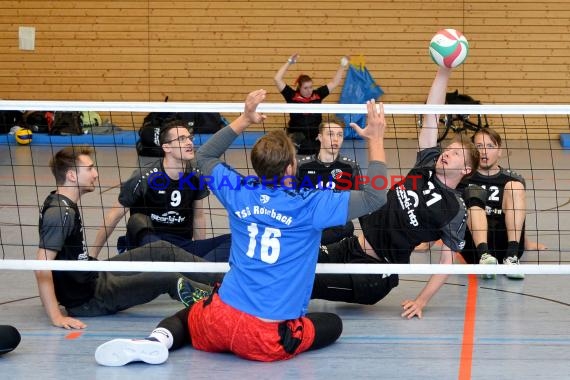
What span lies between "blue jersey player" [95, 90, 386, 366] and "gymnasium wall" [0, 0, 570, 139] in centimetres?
1121

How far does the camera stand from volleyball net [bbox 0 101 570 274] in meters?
4.89

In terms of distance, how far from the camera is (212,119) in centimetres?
1439

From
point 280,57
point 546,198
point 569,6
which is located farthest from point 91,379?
point 569,6

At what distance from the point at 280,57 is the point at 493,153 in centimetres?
972

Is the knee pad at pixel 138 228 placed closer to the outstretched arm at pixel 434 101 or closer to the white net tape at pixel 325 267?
the white net tape at pixel 325 267

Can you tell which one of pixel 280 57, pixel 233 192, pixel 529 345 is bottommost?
pixel 529 345

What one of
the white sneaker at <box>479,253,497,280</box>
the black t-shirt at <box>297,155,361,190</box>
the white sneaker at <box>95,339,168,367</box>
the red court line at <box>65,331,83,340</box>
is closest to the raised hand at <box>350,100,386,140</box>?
the white sneaker at <box>95,339,168,367</box>

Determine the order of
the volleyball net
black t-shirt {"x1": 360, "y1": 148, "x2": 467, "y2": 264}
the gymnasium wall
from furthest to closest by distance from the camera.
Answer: the gymnasium wall
black t-shirt {"x1": 360, "y1": 148, "x2": 467, "y2": 264}
the volleyball net

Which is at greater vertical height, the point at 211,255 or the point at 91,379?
the point at 211,255

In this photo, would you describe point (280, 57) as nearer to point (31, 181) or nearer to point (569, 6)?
point (569, 6)

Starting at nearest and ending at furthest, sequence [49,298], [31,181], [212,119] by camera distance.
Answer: [49,298], [31,181], [212,119]

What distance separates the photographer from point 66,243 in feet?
16.5

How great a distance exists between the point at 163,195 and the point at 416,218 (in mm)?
1754

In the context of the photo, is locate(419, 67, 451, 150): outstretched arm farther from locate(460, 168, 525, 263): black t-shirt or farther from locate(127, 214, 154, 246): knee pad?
locate(127, 214, 154, 246): knee pad
